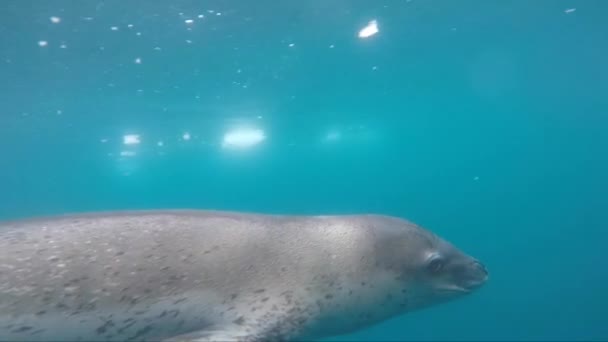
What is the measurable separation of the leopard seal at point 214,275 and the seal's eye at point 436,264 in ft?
0.04

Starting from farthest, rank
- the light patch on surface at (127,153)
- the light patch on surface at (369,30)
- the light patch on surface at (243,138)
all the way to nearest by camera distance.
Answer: the light patch on surface at (127,153), the light patch on surface at (243,138), the light patch on surface at (369,30)

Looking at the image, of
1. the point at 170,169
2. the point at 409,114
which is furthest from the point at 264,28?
the point at 170,169

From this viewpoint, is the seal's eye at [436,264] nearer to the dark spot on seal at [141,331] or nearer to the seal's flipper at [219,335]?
the seal's flipper at [219,335]

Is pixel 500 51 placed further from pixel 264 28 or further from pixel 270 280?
pixel 270 280

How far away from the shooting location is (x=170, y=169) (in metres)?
43.5

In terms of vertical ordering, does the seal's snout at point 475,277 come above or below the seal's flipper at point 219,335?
above

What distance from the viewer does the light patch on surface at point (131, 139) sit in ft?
92.0

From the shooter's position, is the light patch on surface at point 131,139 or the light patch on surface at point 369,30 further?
the light patch on surface at point 131,139

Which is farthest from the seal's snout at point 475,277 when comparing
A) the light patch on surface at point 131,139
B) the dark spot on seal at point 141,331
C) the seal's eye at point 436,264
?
the light patch on surface at point 131,139

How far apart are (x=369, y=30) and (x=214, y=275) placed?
12.7m

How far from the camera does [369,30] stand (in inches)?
604

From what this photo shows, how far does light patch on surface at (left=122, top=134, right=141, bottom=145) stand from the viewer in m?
28.0

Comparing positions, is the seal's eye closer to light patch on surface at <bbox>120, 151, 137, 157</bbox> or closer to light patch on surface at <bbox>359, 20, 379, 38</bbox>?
light patch on surface at <bbox>359, 20, 379, 38</bbox>

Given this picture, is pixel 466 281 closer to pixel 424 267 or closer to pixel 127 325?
pixel 424 267
